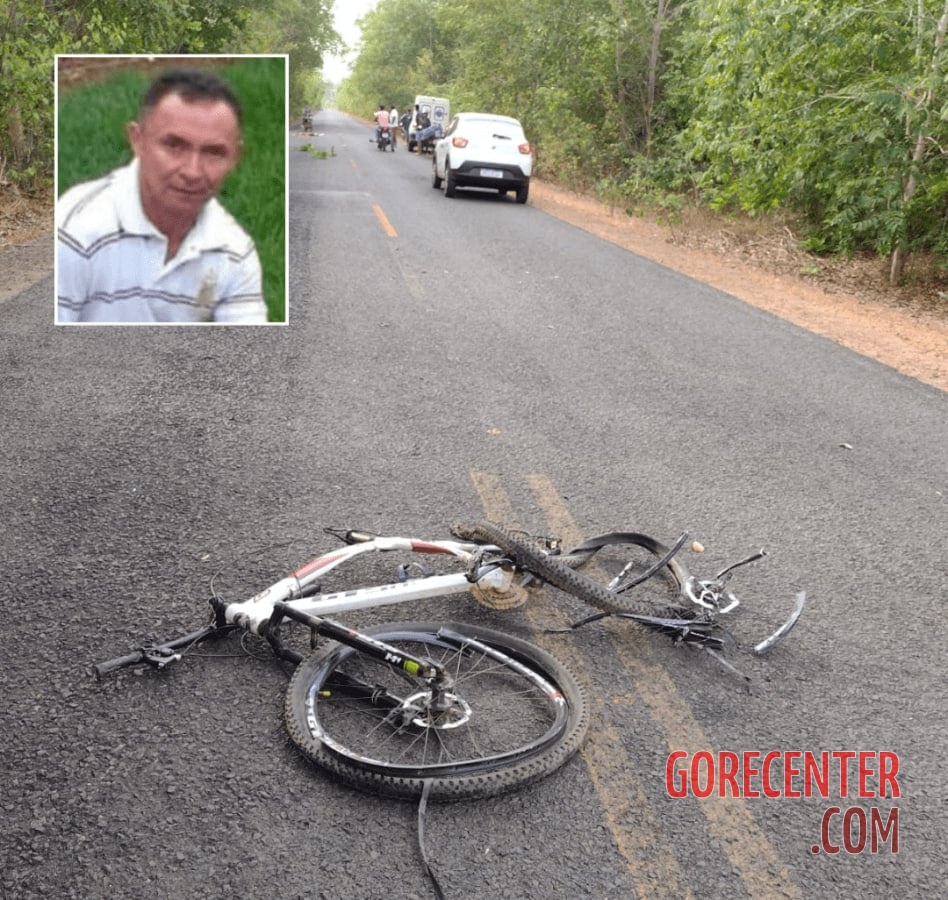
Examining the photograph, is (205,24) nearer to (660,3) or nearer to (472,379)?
(660,3)

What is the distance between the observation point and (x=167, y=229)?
2.42 m

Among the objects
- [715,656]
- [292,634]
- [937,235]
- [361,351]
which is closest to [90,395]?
[361,351]

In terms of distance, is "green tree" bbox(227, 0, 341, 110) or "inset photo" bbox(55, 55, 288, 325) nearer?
"inset photo" bbox(55, 55, 288, 325)

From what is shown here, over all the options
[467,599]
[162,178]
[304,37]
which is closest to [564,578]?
[467,599]

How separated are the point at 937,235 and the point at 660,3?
484 inches

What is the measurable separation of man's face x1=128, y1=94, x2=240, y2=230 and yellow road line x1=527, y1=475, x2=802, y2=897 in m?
1.96

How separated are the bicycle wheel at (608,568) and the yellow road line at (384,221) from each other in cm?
1029

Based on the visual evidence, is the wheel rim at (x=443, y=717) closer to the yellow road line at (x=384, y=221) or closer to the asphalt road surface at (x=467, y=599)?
the asphalt road surface at (x=467, y=599)

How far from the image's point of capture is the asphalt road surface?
7.59 feet

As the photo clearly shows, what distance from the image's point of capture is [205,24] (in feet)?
74.7

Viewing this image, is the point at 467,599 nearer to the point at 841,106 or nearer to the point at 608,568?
the point at 608,568

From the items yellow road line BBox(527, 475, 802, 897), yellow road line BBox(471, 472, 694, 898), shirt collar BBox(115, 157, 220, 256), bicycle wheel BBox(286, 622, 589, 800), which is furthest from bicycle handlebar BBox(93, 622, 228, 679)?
yellow road line BBox(527, 475, 802, 897)

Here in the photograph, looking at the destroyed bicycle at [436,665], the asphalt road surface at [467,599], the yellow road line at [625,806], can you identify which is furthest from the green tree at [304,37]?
the yellow road line at [625,806]

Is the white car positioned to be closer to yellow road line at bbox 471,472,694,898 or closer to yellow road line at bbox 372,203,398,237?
yellow road line at bbox 372,203,398,237
